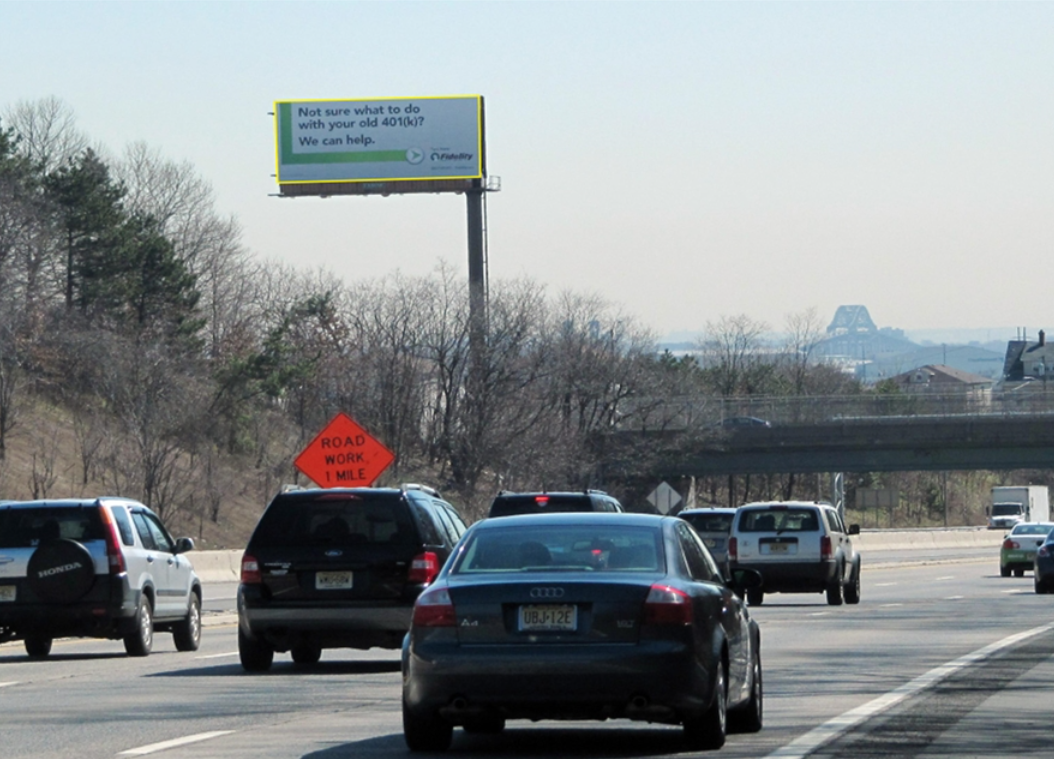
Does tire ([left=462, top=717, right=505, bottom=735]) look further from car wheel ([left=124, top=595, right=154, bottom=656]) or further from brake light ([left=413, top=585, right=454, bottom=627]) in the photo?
car wheel ([left=124, top=595, right=154, bottom=656])

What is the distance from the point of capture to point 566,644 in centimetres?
1037

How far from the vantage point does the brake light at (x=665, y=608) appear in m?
10.4

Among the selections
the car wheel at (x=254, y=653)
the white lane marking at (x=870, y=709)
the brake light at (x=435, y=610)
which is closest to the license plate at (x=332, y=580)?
the car wheel at (x=254, y=653)

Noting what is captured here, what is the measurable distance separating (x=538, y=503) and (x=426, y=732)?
1419 cm

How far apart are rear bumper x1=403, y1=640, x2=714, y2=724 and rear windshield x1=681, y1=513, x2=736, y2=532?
28721mm

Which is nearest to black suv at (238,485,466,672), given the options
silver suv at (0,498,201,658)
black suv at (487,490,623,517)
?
silver suv at (0,498,201,658)

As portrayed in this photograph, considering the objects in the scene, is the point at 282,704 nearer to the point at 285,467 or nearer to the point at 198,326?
the point at 285,467

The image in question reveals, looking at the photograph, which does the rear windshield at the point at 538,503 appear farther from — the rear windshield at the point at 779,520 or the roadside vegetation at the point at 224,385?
the roadside vegetation at the point at 224,385

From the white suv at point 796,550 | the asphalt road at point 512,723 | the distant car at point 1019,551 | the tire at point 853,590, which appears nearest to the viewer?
the asphalt road at point 512,723

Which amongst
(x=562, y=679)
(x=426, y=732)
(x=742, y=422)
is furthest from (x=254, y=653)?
(x=742, y=422)

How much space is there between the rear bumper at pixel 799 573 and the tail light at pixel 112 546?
15.0m

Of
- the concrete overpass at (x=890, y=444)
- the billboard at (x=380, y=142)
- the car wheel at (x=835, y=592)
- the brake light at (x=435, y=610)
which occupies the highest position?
the billboard at (x=380, y=142)

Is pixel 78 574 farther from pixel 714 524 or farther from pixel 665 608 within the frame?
pixel 714 524

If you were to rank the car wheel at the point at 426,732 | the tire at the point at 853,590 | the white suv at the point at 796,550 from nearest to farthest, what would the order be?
1. the car wheel at the point at 426,732
2. the white suv at the point at 796,550
3. the tire at the point at 853,590
